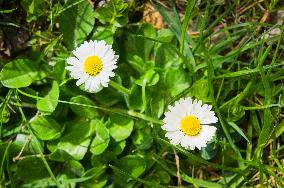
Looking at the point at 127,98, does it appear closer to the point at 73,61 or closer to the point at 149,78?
the point at 149,78

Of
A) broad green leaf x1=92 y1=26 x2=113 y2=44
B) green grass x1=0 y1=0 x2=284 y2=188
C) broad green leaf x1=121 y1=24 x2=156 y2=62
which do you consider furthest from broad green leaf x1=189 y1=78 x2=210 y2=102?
broad green leaf x1=92 y1=26 x2=113 y2=44

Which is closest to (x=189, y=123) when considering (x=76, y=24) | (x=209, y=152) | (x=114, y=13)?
(x=209, y=152)

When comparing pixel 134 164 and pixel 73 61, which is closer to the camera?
pixel 73 61

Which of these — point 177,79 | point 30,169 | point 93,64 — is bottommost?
point 30,169

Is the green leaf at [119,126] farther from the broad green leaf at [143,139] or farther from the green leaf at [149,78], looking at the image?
the green leaf at [149,78]

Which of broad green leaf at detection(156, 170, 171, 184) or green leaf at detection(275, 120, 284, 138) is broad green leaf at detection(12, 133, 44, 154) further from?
green leaf at detection(275, 120, 284, 138)

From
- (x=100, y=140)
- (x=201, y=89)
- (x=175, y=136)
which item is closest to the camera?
(x=175, y=136)

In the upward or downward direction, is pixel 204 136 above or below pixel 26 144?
above
